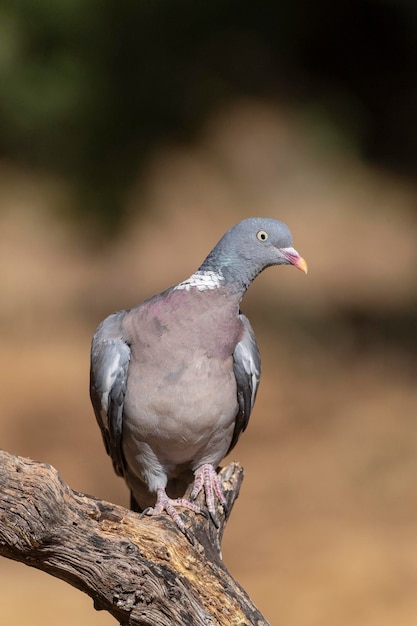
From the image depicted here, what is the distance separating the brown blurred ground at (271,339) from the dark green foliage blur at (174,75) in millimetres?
303

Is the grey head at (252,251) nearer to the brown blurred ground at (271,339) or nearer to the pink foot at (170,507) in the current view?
the pink foot at (170,507)

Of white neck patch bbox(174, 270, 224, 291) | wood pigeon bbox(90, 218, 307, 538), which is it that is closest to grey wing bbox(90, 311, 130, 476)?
wood pigeon bbox(90, 218, 307, 538)

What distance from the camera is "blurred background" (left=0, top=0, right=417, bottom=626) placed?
7035mm

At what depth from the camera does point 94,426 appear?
7.22 metres

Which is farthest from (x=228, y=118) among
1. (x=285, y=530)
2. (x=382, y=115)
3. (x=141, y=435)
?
(x=141, y=435)

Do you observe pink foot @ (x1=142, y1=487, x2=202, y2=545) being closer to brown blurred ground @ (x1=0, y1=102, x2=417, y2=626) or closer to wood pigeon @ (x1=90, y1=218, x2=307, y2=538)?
wood pigeon @ (x1=90, y1=218, x2=307, y2=538)

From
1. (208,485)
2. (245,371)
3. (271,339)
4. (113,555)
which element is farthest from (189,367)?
(271,339)

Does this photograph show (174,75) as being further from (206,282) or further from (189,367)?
(189,367)

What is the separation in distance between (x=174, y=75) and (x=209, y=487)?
6258mm

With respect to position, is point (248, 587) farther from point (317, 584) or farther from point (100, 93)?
point (100, 93)

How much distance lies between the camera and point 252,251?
10.0ft

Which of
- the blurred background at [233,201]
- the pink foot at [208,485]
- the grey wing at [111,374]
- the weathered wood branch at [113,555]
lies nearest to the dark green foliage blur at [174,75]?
the blurred background at [233,201]

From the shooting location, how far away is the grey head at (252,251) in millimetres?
3055

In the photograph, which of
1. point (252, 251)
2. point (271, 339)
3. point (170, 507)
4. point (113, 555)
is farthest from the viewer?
point (271, 339)
